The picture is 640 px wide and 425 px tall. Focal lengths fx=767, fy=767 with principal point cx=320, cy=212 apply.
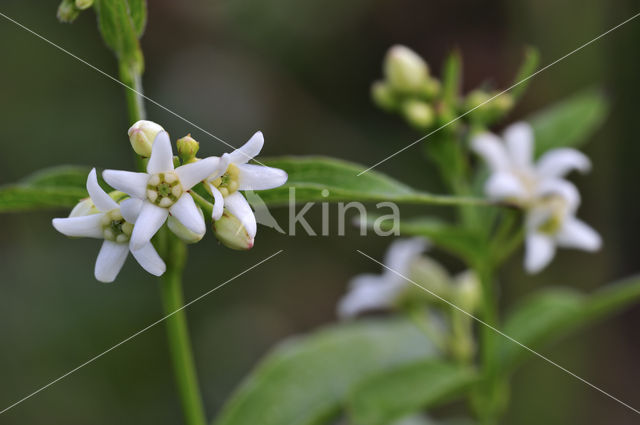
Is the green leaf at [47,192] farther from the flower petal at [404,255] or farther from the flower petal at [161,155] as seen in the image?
the flower petal at [404,255]

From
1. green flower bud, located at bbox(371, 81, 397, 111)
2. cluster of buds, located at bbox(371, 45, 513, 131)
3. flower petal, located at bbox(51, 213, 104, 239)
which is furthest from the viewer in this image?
green flower bud, located at bbox(371, 81, 397, 111)

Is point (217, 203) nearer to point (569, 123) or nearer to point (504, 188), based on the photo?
point (504, 188)

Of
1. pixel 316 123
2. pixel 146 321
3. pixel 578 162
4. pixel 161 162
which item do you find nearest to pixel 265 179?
pixel 161 162

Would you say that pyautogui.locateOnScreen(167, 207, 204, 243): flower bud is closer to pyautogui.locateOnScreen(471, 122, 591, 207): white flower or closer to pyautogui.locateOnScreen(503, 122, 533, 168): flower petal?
pyautogui.locateOnScreen(471, 122, 591, 207): white flower

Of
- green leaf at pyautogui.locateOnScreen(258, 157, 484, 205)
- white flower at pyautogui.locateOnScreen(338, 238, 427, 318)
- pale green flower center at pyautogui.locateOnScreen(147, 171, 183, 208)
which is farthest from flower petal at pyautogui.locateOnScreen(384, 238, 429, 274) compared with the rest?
pale green flower center at pyautogui.locateOnScreen(147, 171, 183, 208)

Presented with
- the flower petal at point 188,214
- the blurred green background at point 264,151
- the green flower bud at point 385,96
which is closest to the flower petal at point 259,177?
the flower petal at point 188,214

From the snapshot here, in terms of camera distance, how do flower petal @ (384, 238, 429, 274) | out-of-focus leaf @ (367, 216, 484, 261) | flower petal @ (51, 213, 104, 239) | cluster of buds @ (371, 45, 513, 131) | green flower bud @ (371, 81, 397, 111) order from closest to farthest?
flower petal @ (51, 213, 104, 239)
out-of-focus leaf @ (367, 216, 484, 261)
cluster of buds @ (371, 45, 513, 131)
green flower bud @ (371, 81, 397, 111)
flower petal @ (384, 238, 429, 274)

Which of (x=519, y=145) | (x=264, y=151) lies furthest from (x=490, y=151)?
(x=264, y=151)
